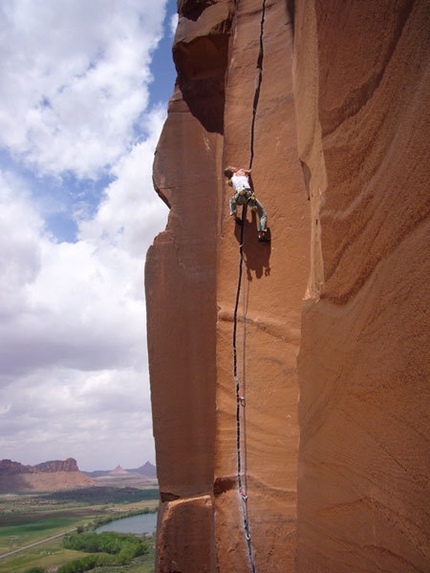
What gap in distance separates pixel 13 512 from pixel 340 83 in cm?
8679

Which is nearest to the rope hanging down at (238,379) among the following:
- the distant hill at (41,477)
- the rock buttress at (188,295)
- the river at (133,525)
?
the rock buttress at (188,295)

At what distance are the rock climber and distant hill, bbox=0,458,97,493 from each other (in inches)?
5242

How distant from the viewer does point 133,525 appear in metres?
66.5

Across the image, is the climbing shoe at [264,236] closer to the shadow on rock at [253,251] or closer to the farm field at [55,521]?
the shadow on rock at [253,251]

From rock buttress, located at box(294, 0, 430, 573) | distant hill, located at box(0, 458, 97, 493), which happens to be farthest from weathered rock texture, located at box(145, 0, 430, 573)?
distant hill, located at box(0, 458, 97, 493)

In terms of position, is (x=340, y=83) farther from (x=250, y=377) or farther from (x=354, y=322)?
(x=250, y=377)

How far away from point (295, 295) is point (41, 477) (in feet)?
470

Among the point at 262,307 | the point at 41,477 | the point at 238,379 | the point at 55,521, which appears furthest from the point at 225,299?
the point at 41,477

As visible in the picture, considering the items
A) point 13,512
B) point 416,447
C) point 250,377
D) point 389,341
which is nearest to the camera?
point 416,447

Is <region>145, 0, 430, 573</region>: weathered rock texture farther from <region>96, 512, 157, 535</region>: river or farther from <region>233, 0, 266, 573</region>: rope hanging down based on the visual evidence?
<region>96, 512, 157, 535</region>: river

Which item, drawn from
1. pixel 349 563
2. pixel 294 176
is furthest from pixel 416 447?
pixel 294 176

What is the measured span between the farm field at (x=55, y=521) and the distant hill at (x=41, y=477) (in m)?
21.7

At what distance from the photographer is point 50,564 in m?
44.8

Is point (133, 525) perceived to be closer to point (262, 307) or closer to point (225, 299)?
point (225, 299)
